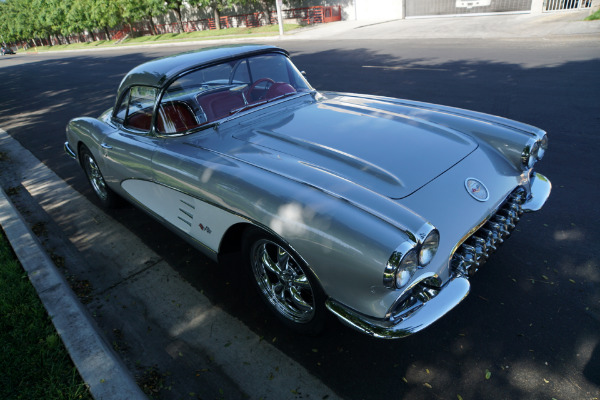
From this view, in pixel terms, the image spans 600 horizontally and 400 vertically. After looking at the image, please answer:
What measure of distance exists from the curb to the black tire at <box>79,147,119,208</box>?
0.83 m

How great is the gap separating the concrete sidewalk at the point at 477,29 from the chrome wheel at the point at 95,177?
1448 cm

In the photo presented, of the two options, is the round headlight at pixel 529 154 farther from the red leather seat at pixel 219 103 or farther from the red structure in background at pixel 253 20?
the red structure in background at pixel 253 20

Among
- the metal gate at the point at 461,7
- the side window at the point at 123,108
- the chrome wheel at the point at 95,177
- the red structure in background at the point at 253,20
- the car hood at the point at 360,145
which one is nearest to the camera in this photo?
the car hood at the point at 360,145

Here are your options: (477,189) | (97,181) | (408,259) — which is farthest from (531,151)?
(97,181)

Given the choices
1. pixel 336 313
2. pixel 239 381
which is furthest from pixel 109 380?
pixel 336 313

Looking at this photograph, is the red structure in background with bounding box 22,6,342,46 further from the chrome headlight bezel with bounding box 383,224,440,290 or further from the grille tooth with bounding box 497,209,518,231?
the chrome headlight bezel with bounding box 383,224,440,290

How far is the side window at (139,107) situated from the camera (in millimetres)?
3451

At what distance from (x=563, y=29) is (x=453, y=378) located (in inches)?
620

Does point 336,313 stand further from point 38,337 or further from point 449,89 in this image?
point 449,89

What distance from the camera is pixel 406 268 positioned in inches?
76.5

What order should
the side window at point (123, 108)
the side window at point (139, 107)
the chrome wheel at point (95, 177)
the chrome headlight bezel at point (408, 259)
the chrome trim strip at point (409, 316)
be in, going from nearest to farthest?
the chrome headlight bezel at point (408, 259) < the chrome trim strip at point (409, 316) < the side window at point (139, 107) < the side window at point (123, 108) < the chrome wheel at point (95, 177)

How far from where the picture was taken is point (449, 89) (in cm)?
786

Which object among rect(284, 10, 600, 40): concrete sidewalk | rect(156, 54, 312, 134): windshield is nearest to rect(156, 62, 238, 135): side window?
rect(156, 54, 312, 134): windshield

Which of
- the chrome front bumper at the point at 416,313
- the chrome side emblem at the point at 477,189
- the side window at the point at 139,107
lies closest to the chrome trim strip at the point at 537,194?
the chrome side emblem at the point at 477,189
